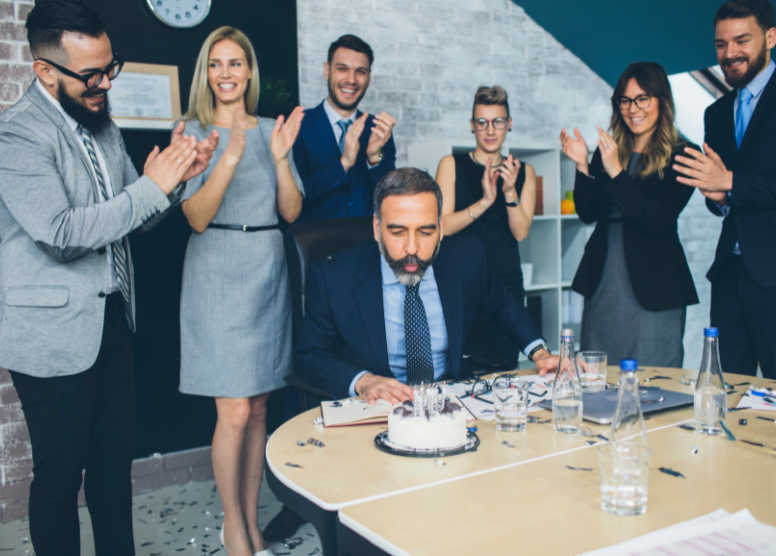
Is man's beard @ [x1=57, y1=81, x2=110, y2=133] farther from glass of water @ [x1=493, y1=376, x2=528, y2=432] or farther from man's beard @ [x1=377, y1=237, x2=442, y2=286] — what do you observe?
glass of water @ [x1=493, y1=376, x2=528, y2=432]

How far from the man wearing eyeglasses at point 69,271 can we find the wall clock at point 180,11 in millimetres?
1278

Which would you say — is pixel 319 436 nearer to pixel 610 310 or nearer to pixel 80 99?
pixel 80 99

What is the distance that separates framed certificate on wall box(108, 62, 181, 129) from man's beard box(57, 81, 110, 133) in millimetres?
1108

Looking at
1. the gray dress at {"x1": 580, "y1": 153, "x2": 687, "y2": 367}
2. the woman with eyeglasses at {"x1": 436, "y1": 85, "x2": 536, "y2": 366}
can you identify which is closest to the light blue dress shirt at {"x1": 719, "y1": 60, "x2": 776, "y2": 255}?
the gray dress at {"x1": 580, "y1": 153, "x2": 687, "y2": 367}

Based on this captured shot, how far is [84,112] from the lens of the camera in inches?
70.3

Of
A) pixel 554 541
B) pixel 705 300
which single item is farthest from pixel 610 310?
pixel 705 300

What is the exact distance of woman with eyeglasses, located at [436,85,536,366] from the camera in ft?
9.19

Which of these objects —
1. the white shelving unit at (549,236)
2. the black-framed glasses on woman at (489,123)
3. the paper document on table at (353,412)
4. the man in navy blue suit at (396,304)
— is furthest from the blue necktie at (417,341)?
the white shelving unit at (549,236)

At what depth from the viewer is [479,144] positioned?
292 cm

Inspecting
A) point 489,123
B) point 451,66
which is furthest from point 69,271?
point 451,66

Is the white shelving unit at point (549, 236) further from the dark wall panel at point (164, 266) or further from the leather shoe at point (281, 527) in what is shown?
the leather shoe at point (281, 527)

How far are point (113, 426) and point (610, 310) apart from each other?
192 centimetres

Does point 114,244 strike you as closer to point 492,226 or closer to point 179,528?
point 179,528

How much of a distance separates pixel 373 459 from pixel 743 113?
2.23 m
